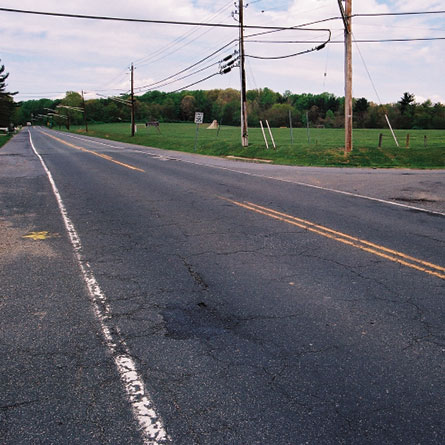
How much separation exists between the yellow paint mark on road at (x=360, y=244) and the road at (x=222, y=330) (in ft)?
0.15

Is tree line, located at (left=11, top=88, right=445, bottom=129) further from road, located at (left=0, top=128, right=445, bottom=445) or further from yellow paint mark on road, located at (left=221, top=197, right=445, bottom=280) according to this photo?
road, located at (left=0, top=128, right=445, bottom=445)

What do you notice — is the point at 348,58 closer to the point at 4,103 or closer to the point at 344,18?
the point at 344,18

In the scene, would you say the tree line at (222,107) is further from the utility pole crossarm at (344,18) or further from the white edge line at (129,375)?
the white edge line at (129,375)

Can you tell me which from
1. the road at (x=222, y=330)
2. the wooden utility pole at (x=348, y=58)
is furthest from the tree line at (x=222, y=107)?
the road at (x=222, y=330)

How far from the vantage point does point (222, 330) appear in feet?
13.8

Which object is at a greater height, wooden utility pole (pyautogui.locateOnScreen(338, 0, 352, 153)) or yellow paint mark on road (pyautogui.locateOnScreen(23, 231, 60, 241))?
wooden utility pole (pyautogui.locateOnScreen(338, 0, 352, 153))

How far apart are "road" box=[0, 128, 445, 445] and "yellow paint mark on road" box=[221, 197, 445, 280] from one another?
0.15 feet

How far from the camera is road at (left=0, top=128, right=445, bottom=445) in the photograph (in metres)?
2.91

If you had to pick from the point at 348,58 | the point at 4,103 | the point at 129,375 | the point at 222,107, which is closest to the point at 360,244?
the point at 129,375

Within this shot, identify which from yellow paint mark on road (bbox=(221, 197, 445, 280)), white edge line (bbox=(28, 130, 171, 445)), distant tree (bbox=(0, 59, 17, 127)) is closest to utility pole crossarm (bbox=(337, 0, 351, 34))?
yellow paint mark on road (bbox=(221, 197, 445, 280))

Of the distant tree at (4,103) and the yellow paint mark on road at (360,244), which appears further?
the distant tree at (4,103)

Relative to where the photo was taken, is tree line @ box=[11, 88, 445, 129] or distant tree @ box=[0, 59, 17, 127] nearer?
distant tree @ box=[0, 59, 17, 127]

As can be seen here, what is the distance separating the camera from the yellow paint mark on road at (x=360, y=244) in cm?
594

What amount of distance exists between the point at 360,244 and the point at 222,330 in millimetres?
3791
